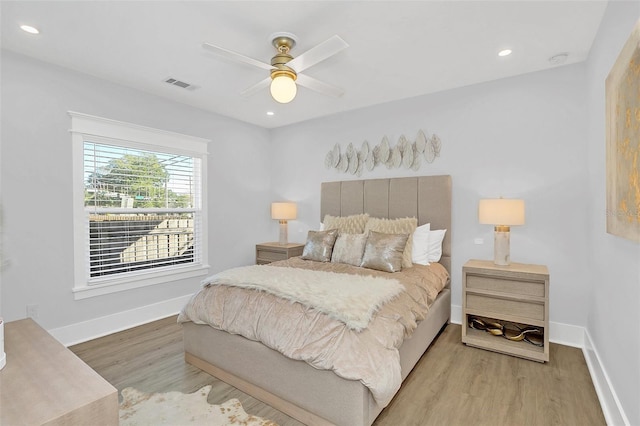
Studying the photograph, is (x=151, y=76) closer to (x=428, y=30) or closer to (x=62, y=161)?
(x=62, y=161)

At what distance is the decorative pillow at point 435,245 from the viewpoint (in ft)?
11.6

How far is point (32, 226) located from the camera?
2.88m

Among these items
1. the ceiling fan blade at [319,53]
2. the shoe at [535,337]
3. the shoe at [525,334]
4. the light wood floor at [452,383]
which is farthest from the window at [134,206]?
the shoe at [535,337]

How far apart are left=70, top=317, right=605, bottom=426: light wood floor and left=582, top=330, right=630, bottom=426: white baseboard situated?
0.05 metres

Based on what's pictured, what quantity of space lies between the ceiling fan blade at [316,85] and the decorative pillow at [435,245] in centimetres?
194

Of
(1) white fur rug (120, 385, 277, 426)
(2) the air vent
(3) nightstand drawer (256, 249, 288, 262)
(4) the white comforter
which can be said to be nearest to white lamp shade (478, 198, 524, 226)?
(4) the white comforter

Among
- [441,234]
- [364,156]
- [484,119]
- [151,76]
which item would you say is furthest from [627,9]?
[151,76]

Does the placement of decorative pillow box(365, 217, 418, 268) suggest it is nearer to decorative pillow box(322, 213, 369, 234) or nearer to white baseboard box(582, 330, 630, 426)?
decorative pillow box(322, 213, 369, 234)

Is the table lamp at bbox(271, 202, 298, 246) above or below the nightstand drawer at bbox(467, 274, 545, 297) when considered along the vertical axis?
above

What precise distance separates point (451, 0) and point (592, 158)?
1.91m

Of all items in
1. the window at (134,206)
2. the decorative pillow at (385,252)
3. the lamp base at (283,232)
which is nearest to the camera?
the decorative pillow at (385,252)

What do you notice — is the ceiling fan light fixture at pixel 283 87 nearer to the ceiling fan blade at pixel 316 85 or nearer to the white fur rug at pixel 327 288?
the ceiling fan blade at pixel 316 85

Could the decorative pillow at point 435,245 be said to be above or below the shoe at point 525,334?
above

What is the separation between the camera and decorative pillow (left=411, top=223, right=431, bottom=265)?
3.44 metres
